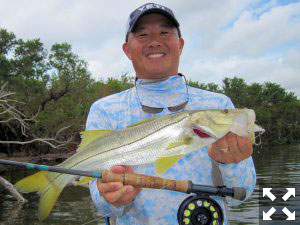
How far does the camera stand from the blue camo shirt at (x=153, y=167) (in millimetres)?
3107

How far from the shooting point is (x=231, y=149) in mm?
2844

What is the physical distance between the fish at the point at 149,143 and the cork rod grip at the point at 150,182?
0.10m

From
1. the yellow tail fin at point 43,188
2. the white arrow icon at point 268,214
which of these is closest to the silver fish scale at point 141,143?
the yellow tail fin at point 43,188

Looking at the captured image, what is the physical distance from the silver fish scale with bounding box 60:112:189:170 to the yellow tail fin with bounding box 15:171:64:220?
1.10 ft

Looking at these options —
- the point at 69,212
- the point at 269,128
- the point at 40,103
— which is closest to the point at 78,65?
the point at 40,103

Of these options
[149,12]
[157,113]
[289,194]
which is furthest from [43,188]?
[289,194]

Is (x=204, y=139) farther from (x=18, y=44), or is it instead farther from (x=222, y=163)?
(x=18, y=44)

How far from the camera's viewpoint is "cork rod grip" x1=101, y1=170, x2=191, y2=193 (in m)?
2.95

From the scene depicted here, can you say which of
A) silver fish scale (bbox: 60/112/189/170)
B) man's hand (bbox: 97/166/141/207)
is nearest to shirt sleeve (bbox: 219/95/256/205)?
silver fish scale (bbox: 60/112/189/170)

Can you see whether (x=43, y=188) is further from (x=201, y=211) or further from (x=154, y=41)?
(x=154, y=41)

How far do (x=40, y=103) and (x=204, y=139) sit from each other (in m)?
39.0

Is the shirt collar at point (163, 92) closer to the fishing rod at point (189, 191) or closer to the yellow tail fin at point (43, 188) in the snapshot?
the fishing rod at point (189, 191)

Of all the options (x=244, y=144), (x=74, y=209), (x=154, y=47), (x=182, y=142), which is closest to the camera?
(x=244, y=144)

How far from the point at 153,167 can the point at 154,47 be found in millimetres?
1075
